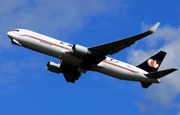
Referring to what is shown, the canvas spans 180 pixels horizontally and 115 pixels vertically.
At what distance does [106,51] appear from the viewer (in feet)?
203

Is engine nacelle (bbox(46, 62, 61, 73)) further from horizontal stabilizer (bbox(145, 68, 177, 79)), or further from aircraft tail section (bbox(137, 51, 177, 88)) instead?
horizontal stabilizer (bbox(145, 68, 177, 79))

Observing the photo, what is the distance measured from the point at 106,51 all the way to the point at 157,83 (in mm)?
9825

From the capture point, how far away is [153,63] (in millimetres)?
70250

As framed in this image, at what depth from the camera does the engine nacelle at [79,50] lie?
60606 millimetres

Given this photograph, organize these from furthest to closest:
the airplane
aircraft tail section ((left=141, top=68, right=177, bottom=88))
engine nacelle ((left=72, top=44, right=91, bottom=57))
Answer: aircraft tail section ((left=141, top=68, right=177, bottom=88)), the airplane, engine nacelle ((left=72, top=44, right=91, bottom=57))

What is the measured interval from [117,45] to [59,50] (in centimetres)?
766

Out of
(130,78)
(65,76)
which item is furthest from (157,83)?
(65,76)

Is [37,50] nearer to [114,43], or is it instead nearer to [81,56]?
[81,56]

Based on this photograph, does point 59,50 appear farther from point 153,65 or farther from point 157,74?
point 153,65

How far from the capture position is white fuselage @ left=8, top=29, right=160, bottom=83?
6122cm

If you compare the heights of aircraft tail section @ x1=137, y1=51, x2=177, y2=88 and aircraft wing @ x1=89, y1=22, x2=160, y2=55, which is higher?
aircraft tail section @ x1=137, y1=51, x2=177, y2=88

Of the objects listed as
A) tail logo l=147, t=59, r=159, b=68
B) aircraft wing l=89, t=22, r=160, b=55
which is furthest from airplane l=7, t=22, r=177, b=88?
tail logo l=147, t=59, r=159, b=68

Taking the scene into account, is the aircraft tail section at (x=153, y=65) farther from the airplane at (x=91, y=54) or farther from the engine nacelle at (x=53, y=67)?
the engine nacelle at (x=53, y=67)

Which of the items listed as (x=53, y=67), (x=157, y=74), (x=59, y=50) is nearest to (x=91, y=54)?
(x=59, y=50)
